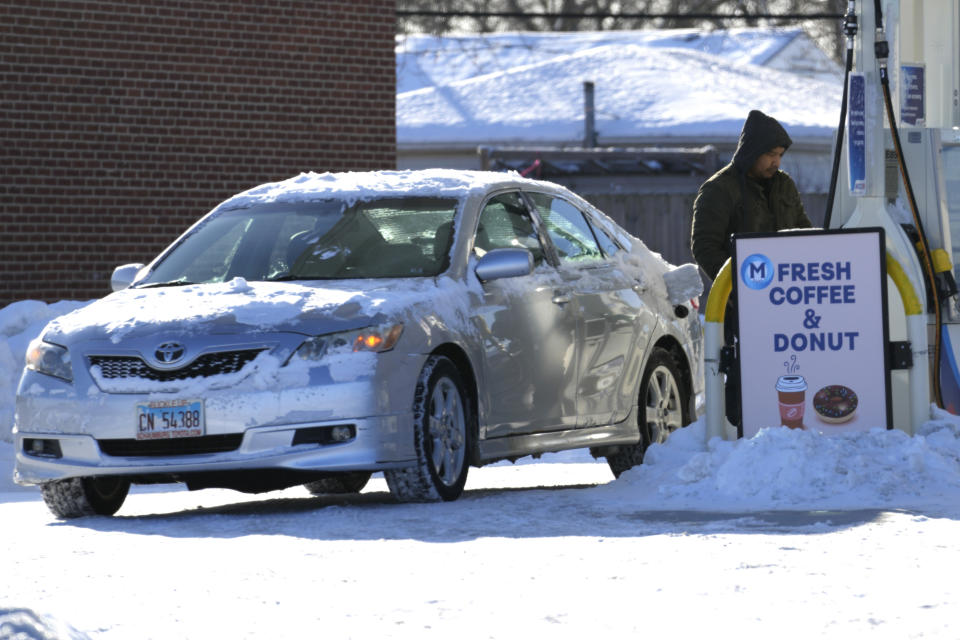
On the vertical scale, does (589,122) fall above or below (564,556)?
above

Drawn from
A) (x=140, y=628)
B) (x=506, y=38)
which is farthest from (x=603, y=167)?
(x=140, y=628)

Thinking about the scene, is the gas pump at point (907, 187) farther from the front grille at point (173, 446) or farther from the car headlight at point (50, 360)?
the car headlight at point (50, 360)

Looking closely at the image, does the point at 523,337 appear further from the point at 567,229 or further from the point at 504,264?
the point at 567,229

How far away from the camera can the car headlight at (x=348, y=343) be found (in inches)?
360

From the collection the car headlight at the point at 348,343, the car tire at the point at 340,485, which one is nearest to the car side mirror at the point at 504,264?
the car headlight at the point at 348,343

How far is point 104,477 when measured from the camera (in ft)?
32.3

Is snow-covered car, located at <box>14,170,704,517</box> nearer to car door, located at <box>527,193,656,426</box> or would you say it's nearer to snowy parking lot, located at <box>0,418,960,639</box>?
car door, located at <box>527,193,656,426</box>

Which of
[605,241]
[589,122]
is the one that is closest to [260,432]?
[605,241]

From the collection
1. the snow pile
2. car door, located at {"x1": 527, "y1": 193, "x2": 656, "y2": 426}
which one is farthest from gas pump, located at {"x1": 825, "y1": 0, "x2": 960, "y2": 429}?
car door, located at {"x1": 527, "y1": 193, "x2": 656, "y2": 426}

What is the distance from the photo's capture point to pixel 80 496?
9734 millimetres

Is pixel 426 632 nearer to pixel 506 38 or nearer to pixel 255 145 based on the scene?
pixel 255 145

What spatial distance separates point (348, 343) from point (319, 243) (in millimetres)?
1350

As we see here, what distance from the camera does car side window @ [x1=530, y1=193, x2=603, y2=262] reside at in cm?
1120

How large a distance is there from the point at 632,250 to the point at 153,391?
149 inches
